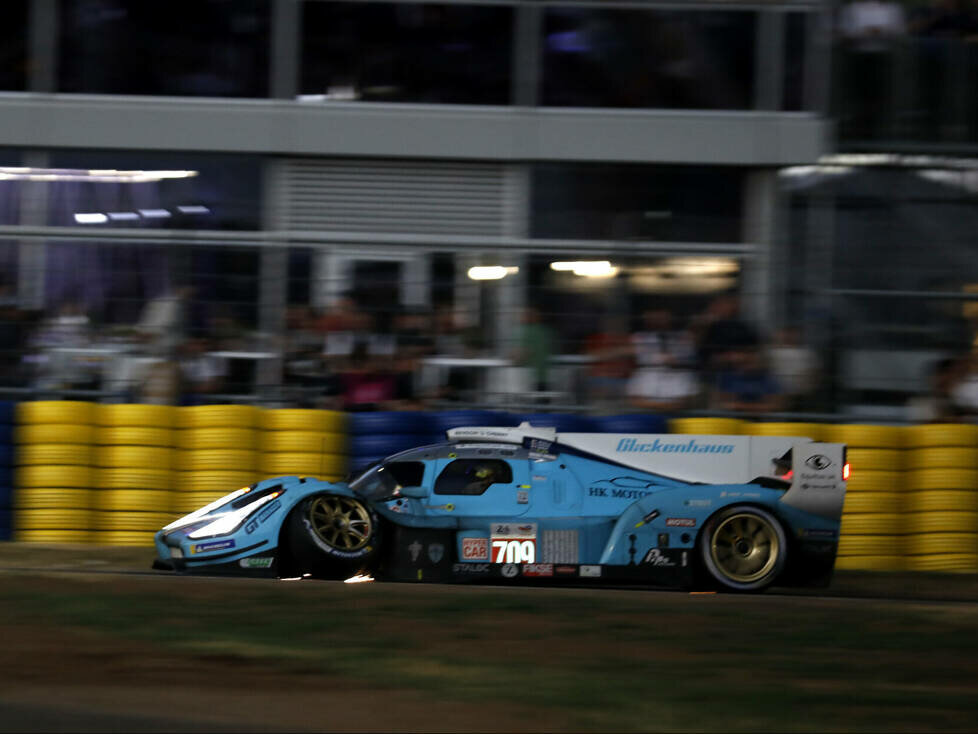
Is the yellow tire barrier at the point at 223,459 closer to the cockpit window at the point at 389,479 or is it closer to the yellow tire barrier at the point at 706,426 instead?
the cockpit window at the point at 389,479

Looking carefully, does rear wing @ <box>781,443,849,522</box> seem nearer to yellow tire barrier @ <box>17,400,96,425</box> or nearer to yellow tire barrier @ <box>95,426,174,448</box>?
yellow tire barrier @ <box>95,426,174,448</box>

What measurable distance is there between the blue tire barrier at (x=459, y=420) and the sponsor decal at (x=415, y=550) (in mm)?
1606

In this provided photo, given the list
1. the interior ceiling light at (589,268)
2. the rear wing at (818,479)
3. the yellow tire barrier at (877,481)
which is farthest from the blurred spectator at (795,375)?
the rear wing at (818,479)

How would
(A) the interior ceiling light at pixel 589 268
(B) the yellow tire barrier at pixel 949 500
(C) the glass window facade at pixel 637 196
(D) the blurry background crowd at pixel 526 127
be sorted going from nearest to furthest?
1. (B) the yellow tire barrier at pixel 949 500
2. (A) the interior ceiling light at pixel 589 268
3. (D) the blurry background crowd at pixel 526 127
4. (C) the glass window facade at pixel 637 196

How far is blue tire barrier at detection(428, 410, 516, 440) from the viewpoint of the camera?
34.1 ft

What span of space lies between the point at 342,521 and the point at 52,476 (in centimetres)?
268

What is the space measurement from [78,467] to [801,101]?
25.7 ft

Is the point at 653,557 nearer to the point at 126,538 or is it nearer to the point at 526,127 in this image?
the point at 126,538

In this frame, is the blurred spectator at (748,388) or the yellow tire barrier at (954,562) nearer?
the yellow tire barrier at (954,562)

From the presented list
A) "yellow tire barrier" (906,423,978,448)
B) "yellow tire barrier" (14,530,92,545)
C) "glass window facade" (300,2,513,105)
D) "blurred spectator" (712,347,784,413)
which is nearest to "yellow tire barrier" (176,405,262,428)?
"yellow tire barrier" (14,530,92,545)

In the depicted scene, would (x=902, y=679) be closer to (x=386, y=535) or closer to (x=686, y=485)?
(x=686, y=485)

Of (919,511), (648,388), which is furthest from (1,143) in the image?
(919,511)

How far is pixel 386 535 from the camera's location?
8.96 meters

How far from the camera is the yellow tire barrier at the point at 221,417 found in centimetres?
1038
